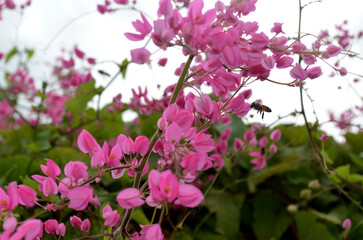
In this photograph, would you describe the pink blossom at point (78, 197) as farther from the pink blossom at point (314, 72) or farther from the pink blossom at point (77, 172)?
the pink blossom at point (314, 72)

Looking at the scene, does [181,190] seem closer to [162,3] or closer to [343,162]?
[162,3]

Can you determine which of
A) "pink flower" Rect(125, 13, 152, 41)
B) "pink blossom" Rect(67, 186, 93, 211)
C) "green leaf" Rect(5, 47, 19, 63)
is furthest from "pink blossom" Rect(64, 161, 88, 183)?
"green leaf" Rect(5, 47, 19, 63)

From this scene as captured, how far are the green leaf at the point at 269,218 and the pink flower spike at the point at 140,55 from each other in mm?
748

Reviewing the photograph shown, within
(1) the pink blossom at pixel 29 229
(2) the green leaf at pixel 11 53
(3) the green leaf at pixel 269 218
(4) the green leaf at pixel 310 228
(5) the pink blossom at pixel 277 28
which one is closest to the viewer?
(1) the pink blossom at pixel 29 229

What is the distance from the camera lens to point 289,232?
3.16 ft

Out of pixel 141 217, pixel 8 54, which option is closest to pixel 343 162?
pixel 141 217

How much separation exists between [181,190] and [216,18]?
0.18 metres

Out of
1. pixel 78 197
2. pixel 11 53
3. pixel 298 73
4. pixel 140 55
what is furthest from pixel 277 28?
pixel 11 53

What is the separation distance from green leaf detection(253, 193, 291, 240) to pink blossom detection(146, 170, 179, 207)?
28.3 inches

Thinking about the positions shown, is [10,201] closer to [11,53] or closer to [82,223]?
[82,223]

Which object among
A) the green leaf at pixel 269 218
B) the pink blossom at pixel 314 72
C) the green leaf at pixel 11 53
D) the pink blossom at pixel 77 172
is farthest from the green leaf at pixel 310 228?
the green leaf at pixel 11 53

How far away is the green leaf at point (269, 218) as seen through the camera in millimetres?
897

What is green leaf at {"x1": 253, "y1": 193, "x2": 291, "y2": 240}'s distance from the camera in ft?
2.94

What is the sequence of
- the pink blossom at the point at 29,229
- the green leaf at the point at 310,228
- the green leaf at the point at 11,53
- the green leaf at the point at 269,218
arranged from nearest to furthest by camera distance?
the pink blossom at the point at 29,229 → the green leaf at the point at 310,228 → the green leaf at the point at 269,218 → the green leaf at the point at 11,53
